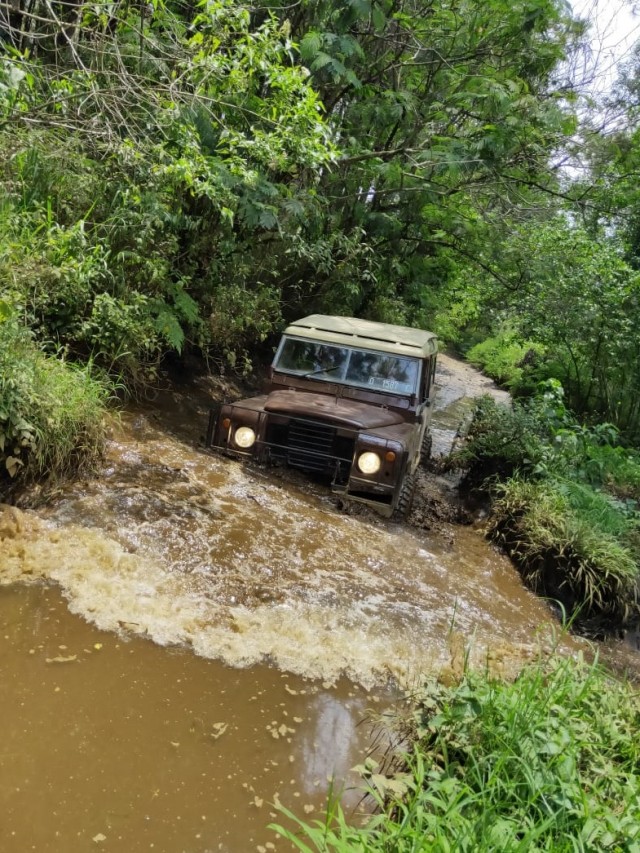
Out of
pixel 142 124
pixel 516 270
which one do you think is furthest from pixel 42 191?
pixel 516 270

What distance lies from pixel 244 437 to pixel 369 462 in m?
1.20

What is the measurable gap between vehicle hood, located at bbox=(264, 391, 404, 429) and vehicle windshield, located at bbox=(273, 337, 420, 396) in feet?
0.84

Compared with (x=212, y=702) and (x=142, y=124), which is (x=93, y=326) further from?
(x=212, y=702)

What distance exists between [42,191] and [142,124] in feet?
4.18

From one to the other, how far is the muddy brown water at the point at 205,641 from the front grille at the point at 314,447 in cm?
35

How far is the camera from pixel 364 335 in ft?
21.1

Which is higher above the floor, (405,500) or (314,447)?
(314,447)

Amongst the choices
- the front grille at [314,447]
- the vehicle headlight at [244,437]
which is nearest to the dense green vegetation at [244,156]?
the vehicle headlight at [244,437]

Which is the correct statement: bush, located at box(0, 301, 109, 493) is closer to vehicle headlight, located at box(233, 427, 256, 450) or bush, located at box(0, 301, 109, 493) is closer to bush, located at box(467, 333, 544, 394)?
vehicle headlight, located at box(233, 427, 256, 450)

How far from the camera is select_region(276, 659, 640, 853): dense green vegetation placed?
6.57 ft

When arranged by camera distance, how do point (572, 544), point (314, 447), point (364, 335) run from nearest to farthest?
point (314, 447) → point (572, 544) → point (364, 335)

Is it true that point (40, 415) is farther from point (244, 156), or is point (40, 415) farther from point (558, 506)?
point (558, 506)

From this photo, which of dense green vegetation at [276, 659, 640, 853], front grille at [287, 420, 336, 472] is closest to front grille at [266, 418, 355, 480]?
front grille at [287, 420, 336, 472]

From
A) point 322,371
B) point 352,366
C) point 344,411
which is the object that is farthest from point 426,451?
point 344,411
